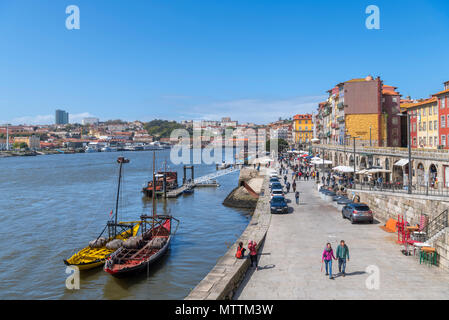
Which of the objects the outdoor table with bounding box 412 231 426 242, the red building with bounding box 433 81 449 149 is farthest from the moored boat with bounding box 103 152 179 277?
the red building with bounding box 433 81 449 149

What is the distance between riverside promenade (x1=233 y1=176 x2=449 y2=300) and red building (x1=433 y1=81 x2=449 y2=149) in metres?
29.5

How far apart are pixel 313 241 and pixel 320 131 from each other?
8667cm

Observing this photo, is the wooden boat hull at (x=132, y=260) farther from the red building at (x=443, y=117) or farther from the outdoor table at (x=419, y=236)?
the red building at (x=443, y=117)

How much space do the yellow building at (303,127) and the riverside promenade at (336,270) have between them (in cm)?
13337

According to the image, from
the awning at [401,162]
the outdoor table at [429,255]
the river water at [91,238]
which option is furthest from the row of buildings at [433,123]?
the outdoor table at [429,255]

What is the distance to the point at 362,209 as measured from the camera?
76.3 feet

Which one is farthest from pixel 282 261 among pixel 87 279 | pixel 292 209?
pixel 292 209

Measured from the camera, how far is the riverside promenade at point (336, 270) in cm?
1184

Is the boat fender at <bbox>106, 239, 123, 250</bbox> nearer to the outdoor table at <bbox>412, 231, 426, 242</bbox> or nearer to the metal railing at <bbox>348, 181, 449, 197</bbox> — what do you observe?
the outdoor table at <bbox>412, 231, 426, 242</bbox>

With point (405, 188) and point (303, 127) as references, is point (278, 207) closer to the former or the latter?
point (405, 188)

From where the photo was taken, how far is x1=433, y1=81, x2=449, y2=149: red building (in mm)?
45062

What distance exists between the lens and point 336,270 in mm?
14117

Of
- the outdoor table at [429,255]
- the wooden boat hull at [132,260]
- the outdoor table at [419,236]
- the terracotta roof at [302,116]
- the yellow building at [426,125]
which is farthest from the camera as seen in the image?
the terracotta roof at [302,116]
